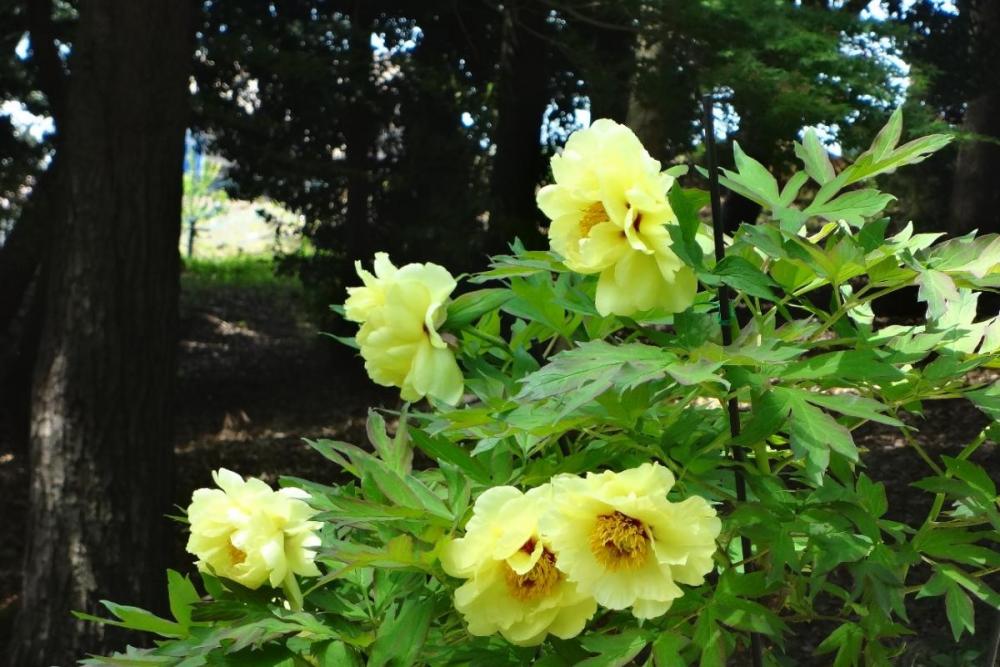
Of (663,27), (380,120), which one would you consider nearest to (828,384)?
(663,27)

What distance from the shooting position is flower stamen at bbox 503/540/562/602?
1035 millimetres

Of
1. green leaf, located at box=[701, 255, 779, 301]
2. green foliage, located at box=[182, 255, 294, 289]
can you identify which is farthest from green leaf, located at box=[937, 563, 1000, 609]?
green foliage, located at box=[182, 255, 294, 289]

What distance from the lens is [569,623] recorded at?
1.05 m

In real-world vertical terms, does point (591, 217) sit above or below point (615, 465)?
above

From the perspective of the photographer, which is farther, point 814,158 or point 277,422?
point 277,422

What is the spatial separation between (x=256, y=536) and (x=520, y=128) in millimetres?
7602

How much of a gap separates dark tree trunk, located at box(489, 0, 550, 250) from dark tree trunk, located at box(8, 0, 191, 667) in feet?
12.1

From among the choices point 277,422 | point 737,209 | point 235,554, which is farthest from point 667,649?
point 277,422

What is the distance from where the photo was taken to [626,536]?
3.28 feet

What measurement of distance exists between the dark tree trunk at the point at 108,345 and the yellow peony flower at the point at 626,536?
404cm

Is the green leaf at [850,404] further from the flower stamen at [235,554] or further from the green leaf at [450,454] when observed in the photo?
the flower stamen at [235,554]

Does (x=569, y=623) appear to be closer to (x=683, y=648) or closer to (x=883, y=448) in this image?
(x=683, y=648)

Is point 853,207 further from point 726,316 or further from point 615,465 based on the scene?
point 615,465

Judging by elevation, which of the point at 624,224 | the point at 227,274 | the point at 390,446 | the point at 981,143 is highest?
the point at 981,143
